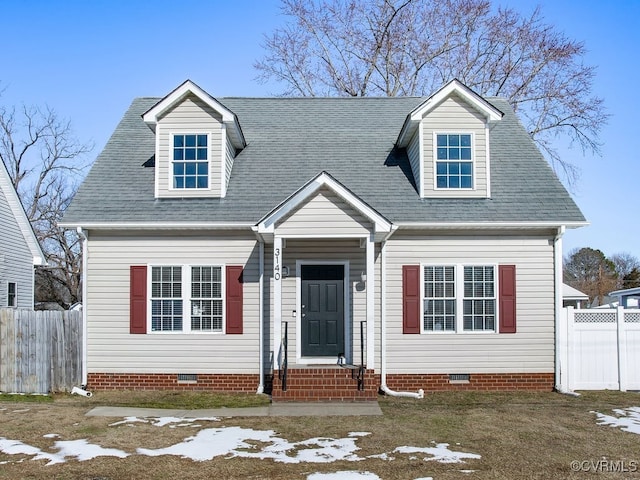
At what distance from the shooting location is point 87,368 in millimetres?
13008

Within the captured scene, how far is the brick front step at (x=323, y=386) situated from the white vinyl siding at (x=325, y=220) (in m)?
2.71

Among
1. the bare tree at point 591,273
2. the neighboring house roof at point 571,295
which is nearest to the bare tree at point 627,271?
the bare tree at point 591,273

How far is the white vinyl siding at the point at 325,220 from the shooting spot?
12.2 m

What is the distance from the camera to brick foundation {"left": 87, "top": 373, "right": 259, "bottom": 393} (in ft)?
42.4

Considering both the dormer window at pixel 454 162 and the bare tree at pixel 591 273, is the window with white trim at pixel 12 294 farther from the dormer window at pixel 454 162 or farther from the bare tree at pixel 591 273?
the bare tree at pixel 591 273

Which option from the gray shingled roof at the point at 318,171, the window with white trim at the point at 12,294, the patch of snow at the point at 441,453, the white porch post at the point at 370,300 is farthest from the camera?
the window with white trim at the point at 12,294

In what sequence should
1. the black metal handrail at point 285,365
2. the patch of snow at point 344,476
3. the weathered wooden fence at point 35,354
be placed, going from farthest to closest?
the weathered wooden fence at point 35,354 → the black metal handrail at point 285,365 → the patch of snow at point 344,476

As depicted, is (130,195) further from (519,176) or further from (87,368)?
(519,176)

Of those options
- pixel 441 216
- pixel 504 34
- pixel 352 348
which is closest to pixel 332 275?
pixel 352 348

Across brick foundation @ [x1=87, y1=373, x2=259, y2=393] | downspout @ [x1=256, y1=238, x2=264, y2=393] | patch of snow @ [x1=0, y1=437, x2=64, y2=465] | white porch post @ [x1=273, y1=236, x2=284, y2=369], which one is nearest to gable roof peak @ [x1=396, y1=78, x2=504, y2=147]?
white porch post @ [x1=273, y1=236, x2=284, y2=369]

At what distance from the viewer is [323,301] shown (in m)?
13.3

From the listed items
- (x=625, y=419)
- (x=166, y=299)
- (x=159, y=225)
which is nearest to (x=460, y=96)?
(x=159, y=225)

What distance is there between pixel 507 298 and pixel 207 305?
6292 millimetres

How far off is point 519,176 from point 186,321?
26.6 ft
